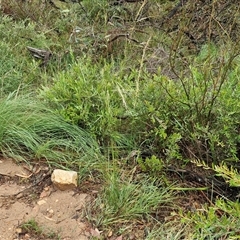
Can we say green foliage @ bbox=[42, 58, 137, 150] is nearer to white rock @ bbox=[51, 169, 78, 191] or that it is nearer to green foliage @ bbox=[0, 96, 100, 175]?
green foliage @ bbox=[0, 96, 100, 175]

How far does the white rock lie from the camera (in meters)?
2.63

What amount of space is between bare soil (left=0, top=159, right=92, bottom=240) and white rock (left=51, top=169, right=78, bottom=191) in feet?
0.11

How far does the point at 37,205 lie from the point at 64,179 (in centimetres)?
23

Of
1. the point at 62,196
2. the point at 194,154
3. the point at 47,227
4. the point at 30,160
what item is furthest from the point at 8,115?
the point at 194,154

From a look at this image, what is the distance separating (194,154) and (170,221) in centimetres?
49

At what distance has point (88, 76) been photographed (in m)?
3.15

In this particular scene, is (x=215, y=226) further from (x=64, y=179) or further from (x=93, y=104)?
(x=93, y=104)

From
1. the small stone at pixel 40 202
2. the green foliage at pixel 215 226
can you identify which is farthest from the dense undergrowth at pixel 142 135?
the small stone at pixel 40 202

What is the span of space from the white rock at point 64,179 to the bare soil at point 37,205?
0.03 meters

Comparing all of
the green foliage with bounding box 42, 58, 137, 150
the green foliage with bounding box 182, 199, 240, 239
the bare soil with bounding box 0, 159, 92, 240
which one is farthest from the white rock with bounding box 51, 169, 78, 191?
the green foliage with bounding box 182, 199, 240, 239

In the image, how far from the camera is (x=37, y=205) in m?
2.54

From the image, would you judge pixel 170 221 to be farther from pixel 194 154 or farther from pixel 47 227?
pixel 47 227

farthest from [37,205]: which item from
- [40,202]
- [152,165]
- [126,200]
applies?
[152,165]

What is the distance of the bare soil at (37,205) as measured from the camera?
235cm
